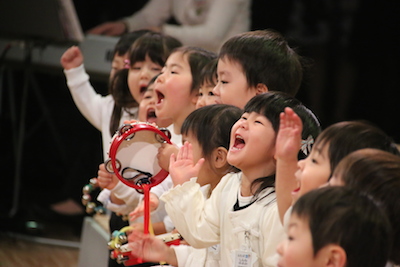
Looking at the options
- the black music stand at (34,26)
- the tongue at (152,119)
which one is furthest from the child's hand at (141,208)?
the black music stand at (34,26)

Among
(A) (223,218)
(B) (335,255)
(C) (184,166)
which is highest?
(B) (335,255)

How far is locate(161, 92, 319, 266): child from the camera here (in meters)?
1.72

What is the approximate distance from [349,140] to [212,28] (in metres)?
2.60

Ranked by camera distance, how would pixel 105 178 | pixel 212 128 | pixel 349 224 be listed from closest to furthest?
pixel 349 224
pixel 212 128
pixel 105 178

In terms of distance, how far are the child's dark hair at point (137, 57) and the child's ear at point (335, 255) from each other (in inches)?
68.2

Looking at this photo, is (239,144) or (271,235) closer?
(271,235)

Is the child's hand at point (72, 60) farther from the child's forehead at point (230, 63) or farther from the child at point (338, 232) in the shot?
the child at point (338, 232)

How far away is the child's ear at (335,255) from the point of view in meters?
1.28

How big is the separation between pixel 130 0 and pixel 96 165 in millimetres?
1578

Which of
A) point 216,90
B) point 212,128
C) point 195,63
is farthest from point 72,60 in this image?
point 212,128

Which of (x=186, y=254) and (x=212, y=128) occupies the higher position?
(x=212, y=128)

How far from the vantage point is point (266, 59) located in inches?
87.2

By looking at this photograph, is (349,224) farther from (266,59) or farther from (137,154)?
(266,59)

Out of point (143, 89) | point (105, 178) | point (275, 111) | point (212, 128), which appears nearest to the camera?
point (275, 111)
